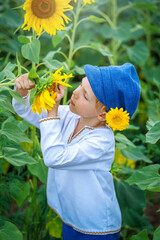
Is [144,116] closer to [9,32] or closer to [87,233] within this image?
[9,32]

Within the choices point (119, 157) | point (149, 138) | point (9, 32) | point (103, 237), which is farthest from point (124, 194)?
point (9, 32)

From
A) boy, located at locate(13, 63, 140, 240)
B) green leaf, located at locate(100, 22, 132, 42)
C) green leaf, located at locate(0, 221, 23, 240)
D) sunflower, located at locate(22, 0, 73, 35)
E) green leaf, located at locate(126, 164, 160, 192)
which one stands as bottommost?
green leaf, located at locate(100, 22, 132, 42)

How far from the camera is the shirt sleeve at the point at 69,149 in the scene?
0.92 metres

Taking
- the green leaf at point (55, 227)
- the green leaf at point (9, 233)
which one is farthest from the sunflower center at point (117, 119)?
the green leaf at point (55, 227)

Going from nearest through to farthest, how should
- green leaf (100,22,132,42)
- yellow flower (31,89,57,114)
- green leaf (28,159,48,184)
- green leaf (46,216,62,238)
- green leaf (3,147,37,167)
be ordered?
yellow flower (31,89,57,114)
green leaf (3,147,37,167)
green leaf (28,159,48,184)
green leaf (46,216,62,238)
green leaf (100,22,132,42)

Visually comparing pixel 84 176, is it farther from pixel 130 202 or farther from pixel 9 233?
pixel 130 202

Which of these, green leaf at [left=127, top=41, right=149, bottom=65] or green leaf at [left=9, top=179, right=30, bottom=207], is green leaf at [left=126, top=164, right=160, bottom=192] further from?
green leaf at [left=127, top=41, right=149, bottom=65]

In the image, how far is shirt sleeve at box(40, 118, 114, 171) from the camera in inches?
36.4

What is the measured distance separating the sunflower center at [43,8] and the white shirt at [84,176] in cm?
27

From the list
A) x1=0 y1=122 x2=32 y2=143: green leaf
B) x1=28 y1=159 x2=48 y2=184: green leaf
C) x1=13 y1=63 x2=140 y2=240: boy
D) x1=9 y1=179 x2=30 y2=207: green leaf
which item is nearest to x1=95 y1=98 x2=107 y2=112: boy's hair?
x1=13 y1=63 x2=140 y2=240: boy

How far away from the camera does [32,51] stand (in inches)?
37.7

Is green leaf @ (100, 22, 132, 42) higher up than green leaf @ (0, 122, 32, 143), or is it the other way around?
green leaf @ (0, 122, 32, 143)

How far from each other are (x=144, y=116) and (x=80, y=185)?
1.36 meters

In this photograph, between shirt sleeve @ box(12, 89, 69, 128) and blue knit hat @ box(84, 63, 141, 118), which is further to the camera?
shirt sleeve @ box(12, 89, 69, 128)
